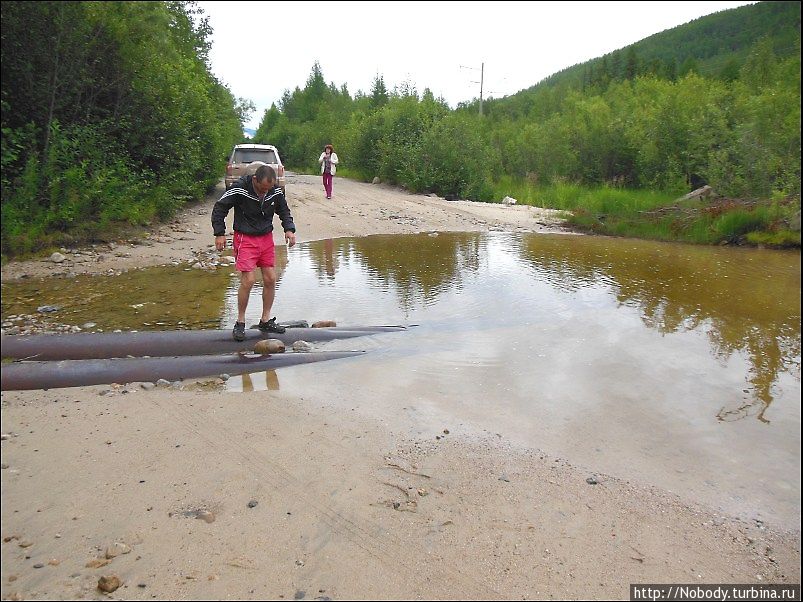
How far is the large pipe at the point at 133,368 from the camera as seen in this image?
4.29 meters

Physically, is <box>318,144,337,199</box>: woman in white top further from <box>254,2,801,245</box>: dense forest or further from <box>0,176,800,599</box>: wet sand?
<box>0,176,800,599</box>: wet sand

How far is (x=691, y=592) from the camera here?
2562mm

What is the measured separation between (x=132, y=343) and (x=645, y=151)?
20.1m

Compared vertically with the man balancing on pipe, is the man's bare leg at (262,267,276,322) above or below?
below

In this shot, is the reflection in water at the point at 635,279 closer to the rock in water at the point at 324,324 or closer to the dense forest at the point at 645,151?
the dense forest at the point at 645,151

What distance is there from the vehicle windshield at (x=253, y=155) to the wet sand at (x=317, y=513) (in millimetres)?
12942

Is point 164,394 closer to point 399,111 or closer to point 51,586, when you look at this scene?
point 51,586

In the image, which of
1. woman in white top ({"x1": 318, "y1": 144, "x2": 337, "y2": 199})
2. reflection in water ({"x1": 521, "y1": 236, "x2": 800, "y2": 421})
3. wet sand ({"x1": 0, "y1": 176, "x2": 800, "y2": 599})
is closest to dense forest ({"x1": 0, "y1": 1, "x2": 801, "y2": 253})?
reflection in water ({"x1": 521, "y1": 236, "x2": 800, "y2": 421})

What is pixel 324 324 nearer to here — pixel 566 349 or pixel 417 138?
pixel 566 349

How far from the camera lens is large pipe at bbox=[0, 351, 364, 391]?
4285 mm

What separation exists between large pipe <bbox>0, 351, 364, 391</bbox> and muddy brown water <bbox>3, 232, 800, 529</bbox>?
0.72 feet

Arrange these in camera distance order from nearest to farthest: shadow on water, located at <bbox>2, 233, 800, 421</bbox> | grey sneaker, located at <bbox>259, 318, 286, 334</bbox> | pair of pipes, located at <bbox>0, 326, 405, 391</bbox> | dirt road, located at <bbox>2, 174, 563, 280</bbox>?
1. pair of pipes, located at <bbox>0, 326, 405, 391</bbox>
2. grey sneaker, located at <bbox>259, 318, 286, 334</bbox>
3. shadow on water, located at <bbox>2, 233, 800, 421</bbox>
4. dirt road, located at <bbox>2, 174, 563, 280</bbox>

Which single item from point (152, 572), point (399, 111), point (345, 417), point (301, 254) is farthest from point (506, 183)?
point (152, 572)

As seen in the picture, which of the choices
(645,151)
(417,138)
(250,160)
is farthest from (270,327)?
(417,138)
